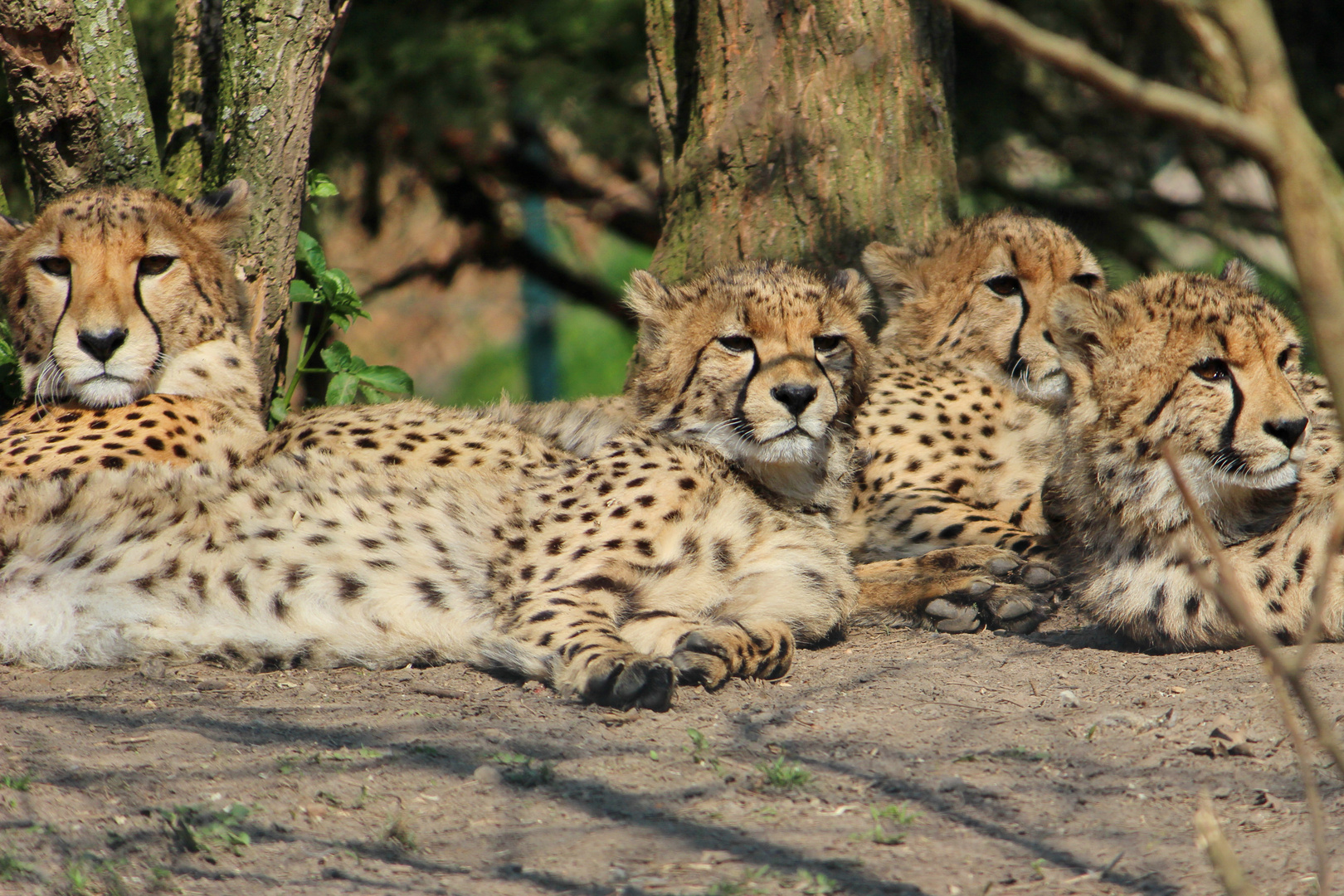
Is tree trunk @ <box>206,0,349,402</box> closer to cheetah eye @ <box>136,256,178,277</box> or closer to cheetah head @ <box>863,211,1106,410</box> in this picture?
cheetah eye @ <box>136,256,178,277</box>

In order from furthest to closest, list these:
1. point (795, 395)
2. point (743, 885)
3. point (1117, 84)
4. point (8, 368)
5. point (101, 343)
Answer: point (8, 368) → point (101, 343) → point (795, 395) → point (743, 885) → point (1117, 84)

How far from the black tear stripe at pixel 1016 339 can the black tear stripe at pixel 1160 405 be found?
1476 mm

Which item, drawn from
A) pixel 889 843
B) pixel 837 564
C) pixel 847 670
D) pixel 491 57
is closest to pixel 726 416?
pixel 837 564

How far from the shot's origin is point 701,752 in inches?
92.4

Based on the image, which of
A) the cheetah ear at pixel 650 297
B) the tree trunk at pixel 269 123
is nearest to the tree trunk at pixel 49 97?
the tree trunk at pixel 269 123

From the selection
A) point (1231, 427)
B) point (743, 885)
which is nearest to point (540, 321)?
point (1231, 427)

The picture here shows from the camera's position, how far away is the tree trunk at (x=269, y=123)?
3986 millimetres

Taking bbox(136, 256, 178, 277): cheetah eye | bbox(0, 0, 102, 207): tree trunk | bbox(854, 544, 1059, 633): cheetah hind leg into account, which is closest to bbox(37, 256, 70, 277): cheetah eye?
bbox(136, 256, 178, 277): cheetah eye

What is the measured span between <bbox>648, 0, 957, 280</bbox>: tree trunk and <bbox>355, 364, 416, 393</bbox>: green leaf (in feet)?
3.08

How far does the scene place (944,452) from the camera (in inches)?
172

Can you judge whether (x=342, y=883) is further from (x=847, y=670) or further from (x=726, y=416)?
(x=726, y=416)

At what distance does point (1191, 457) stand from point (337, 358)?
2.67 m

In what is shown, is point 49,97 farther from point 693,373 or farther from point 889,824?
point 889,824

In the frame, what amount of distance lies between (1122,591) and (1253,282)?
0.94 m
